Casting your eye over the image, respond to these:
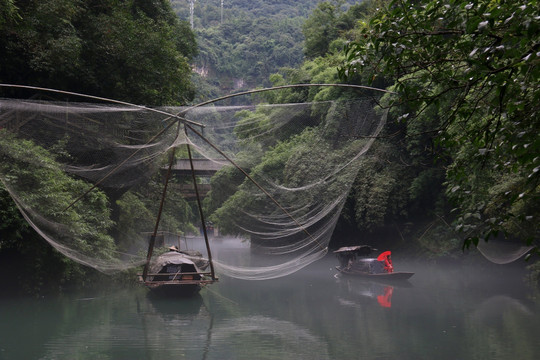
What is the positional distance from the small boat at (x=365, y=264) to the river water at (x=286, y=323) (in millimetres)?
286

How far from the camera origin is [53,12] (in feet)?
25.2

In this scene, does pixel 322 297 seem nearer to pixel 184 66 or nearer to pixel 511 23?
pixel 184 66

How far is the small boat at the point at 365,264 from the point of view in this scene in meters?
11.4

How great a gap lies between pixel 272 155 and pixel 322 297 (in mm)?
4852

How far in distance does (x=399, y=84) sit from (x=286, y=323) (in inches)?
223

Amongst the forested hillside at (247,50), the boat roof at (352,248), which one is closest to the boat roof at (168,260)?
the boat roof at (352,248)

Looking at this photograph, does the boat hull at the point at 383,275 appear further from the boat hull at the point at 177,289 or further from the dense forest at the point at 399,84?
the boat hull at the point at 177,289

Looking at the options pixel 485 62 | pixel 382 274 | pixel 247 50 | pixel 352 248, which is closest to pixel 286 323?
pixel 382 274

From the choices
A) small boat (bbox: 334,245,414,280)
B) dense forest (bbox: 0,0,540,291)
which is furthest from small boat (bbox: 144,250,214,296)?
small boat (bbox: 334,245,414,280)

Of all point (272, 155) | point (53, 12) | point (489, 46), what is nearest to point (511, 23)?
point (489, 46)

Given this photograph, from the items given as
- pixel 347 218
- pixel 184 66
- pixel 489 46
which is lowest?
pixel 347 218

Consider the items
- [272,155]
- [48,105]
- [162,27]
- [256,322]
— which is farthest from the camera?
[162,27]

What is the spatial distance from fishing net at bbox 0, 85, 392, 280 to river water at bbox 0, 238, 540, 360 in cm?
90

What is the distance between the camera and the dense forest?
1859 millimetres
